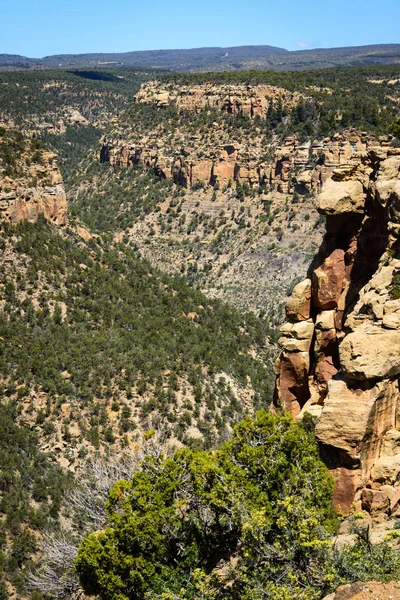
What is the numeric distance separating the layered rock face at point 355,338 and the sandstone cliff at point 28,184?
98.1 ft

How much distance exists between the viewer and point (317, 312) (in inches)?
1077

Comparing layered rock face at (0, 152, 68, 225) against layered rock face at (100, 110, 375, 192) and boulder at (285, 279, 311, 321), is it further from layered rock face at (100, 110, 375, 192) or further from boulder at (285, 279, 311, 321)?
layered rock face at (100, 110, 375, 192)

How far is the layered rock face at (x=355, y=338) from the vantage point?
2053 centimetres

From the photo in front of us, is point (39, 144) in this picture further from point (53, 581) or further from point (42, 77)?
point (42, 77)

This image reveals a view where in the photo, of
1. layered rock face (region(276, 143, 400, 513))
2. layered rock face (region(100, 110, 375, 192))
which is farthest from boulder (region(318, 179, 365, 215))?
layered rock face (region(100, 110, 375, 192))

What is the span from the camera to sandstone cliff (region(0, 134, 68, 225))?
1988 inches

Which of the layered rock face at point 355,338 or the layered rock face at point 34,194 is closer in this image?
the layered rock face at point 355,338

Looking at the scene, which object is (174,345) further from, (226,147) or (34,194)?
(226,147)

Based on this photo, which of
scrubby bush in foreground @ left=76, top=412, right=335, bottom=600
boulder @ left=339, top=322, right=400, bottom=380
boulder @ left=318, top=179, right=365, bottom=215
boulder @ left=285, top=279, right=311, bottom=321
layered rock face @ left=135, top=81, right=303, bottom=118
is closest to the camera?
scrubby bush in foreground @ left=76, top=412, right=335, bottom=600

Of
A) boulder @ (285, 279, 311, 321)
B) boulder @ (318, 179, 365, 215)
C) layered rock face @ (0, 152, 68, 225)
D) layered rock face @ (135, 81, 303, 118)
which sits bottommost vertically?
boulder @ (285, 279, 311, 321)

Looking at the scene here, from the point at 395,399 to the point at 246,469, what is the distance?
5.27m

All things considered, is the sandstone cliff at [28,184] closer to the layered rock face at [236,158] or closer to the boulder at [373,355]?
the boulder at [373,355]

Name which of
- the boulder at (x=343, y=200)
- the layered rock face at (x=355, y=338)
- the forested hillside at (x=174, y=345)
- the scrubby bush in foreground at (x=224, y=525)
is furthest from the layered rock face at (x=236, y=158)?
the scrubby bush in foreground at (x=224, y=525)

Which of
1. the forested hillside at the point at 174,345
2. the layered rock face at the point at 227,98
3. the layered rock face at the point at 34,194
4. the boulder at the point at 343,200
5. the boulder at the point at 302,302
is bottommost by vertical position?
→ the forested hillside at the point at 174,345
